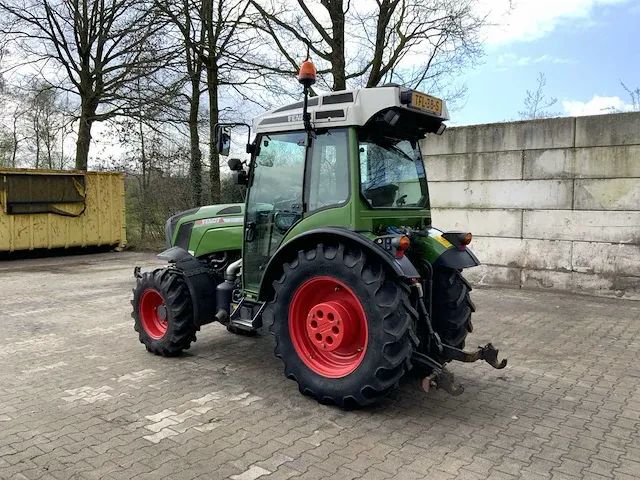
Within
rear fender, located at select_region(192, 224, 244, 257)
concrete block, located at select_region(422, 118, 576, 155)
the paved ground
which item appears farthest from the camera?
concrete block, located at select_region(422, 118, 576, 155)

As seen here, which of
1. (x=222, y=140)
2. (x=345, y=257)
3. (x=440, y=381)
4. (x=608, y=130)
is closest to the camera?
(x=440, y=381)

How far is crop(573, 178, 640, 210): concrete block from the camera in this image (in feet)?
25.0

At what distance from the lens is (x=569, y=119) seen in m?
8.08

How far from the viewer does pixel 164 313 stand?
5.05 metres

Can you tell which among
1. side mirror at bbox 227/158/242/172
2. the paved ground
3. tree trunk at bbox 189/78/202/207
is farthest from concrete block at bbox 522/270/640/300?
tree trunk at bbox 189/78/202/207

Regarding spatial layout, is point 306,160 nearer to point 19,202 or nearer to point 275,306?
point 275,306

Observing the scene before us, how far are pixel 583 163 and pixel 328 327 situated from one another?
593cm

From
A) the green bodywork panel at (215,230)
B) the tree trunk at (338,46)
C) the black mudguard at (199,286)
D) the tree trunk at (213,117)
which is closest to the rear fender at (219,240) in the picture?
the green bodywork panel at (215,230)

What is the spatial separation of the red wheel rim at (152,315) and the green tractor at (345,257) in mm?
337

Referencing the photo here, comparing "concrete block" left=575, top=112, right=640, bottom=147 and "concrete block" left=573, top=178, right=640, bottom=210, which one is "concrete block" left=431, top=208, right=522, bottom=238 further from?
"concrete block" left=575, top=112, right=640, bottom=147

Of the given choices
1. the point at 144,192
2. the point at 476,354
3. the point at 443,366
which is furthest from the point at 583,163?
the point at 144,192

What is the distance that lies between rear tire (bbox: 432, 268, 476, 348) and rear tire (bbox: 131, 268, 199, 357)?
2257mm

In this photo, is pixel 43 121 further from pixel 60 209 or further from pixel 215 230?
pixel 215 230

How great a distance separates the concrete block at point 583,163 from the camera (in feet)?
25.1
